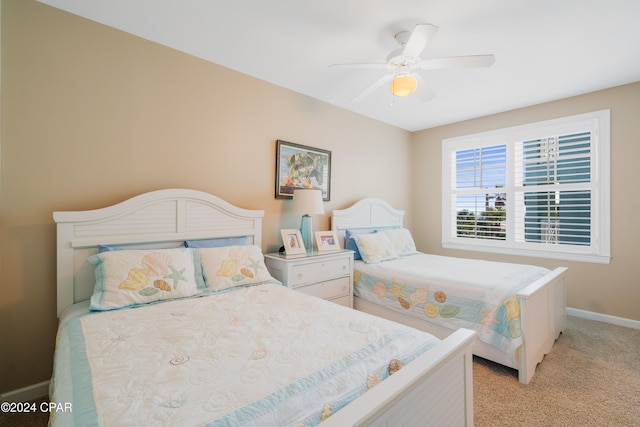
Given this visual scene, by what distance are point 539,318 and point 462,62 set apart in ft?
6.50

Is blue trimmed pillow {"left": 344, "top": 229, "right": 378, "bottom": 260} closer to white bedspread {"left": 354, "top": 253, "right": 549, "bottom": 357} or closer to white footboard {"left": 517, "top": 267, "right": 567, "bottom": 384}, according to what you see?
white bedspread {"left": 354, "top": 253, "right": 549, "bottom": 357}

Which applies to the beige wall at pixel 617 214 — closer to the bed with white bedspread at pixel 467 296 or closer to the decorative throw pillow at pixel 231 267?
the bed with white bedspread at pixel 467 296

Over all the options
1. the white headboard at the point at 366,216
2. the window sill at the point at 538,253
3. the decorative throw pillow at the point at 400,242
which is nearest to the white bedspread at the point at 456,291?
the decorative throw pillow at the point at 400,242

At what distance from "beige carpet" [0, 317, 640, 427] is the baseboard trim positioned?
0.41m

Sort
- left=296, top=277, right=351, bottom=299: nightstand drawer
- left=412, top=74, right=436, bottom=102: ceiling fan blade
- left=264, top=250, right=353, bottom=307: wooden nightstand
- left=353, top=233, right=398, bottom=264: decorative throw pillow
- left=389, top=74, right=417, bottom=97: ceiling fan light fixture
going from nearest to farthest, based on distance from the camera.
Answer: left=389, top=74, right=417, bottom=97: ceiling fan light fixture
left=412, top=74, right=436, bottom=102: ceiling fan blade
left=264, top=250, right=353, bottom=307: wooden nightstand
left=296, top=277, right=351, bottom=299: nightstand drawer
left=353, top=233, right=398, bottom=264: decorative throw pillow

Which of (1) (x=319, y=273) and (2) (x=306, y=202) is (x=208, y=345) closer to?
(1) (x=319, y=273)

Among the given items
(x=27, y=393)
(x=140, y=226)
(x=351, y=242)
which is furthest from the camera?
(x=351, y=242)

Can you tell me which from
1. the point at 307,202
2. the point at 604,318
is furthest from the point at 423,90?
the point at 604,318

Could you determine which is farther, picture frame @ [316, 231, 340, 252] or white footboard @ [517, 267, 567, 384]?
picture frame @ [316, 231, 340, 252]

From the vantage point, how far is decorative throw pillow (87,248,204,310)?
1.62 m

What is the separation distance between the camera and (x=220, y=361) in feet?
3.52

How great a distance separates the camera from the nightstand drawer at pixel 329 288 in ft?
8.73

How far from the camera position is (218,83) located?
2555 millimetres

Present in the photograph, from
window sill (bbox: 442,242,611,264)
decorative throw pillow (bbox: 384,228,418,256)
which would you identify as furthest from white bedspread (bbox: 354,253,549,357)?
window sill (bbox: 442,242,611,264)
